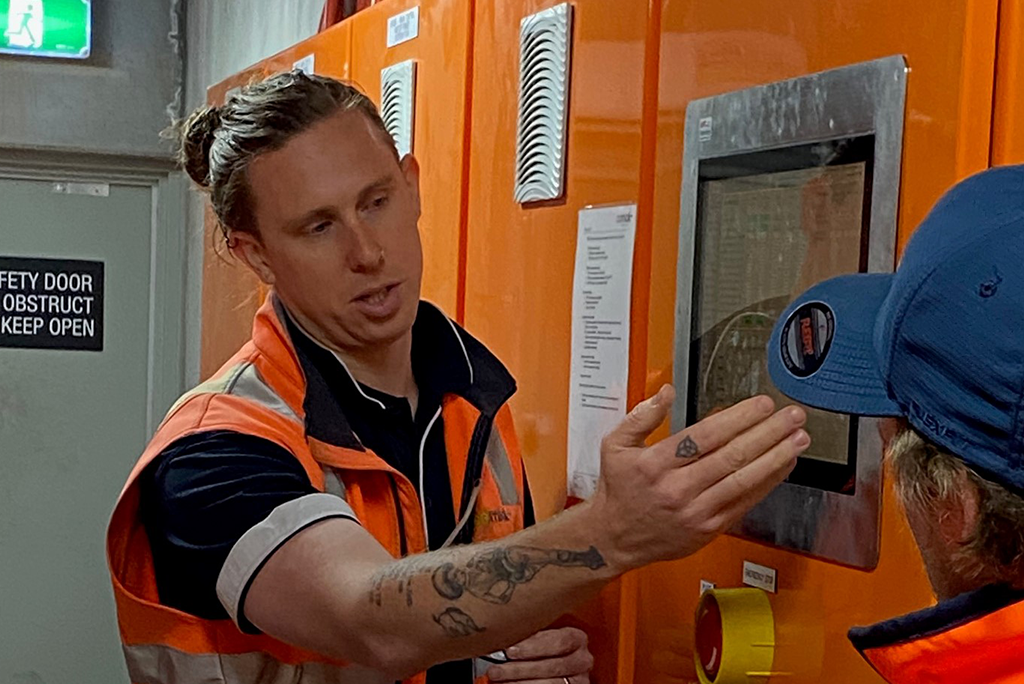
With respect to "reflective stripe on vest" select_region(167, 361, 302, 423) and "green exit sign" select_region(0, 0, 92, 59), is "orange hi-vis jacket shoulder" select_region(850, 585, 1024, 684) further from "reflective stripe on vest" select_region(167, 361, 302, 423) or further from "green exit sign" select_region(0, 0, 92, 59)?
"green exit sign" select_region(0, 0, 92, 59)

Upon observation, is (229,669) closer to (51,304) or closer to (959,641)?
(959,641)

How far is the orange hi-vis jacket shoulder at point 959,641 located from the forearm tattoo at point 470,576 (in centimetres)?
35

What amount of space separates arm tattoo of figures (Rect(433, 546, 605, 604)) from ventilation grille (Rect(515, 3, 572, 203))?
2.18 ft

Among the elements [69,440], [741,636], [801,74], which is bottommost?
[69,440]

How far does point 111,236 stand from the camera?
15.5 ft

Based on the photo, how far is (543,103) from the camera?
178cm

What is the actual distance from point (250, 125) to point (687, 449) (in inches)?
33.5

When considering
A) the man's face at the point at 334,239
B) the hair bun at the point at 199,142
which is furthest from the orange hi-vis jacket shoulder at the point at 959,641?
the hair bun at the point at 199,142

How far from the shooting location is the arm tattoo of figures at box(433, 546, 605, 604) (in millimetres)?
1185

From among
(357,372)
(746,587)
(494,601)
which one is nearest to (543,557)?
(494,601)

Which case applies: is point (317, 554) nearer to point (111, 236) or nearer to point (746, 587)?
point (746, 587)

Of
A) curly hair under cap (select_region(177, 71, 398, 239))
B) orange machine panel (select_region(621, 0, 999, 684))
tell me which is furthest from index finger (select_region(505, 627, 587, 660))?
curly hair under cap (select_region(177, 71, 398, 239))

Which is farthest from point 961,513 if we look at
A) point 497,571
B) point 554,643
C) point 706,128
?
point 554,643

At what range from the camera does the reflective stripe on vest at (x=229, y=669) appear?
1.53 meters
